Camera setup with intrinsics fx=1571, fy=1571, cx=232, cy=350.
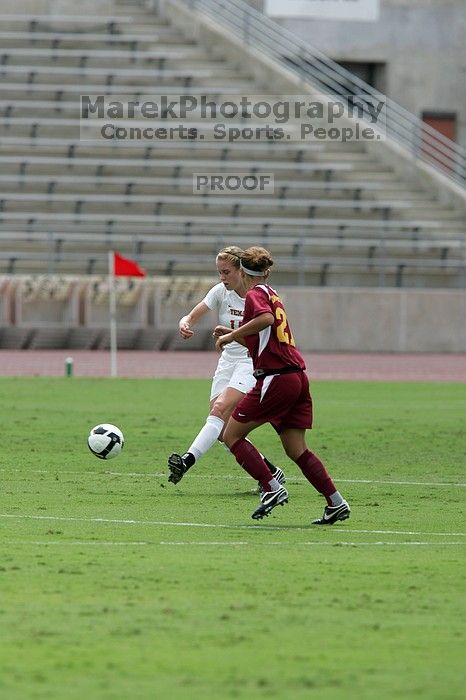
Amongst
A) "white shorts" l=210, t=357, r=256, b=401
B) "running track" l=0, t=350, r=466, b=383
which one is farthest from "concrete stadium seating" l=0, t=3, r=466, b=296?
"white shorts" l=210, t=357, r=256, b=401

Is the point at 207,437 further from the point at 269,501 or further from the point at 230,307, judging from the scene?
the point at 269,501

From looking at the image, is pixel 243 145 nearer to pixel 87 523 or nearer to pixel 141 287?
pixel 141 287

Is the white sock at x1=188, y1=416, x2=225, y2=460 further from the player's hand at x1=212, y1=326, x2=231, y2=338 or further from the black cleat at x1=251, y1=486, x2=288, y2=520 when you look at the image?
the black cleat at x1=251, y1=486, x2=288, y2=520

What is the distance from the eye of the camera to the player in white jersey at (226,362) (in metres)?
13.1

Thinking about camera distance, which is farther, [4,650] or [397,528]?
[397,528]

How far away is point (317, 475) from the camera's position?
435 inches

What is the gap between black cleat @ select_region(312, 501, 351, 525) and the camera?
1109 cm

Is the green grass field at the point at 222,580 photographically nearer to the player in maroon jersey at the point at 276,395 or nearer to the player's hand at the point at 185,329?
the player in maroon jersey at the point at 276,395

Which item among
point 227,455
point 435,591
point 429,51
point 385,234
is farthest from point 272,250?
point 435,591

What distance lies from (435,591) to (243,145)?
34.7 m

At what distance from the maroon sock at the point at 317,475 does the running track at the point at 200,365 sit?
18.9 m

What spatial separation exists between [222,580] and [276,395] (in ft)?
8.85

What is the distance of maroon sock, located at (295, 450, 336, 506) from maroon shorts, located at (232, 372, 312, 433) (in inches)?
9.7

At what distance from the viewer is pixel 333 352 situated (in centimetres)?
3828
